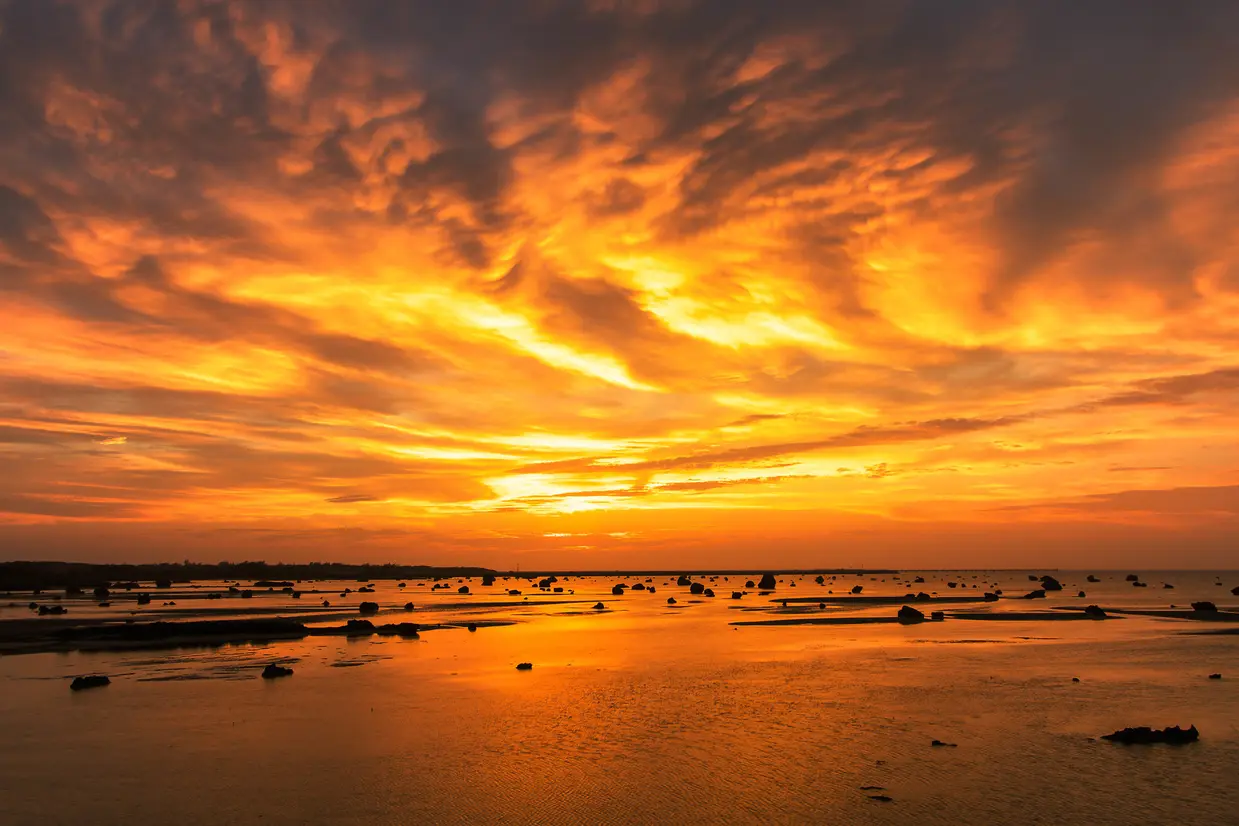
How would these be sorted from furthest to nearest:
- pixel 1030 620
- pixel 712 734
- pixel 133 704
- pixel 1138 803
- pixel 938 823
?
pixel 1030 620 < pixel 133 704 < pixel 712 734 < pixel 1138 803 < pixel 938 823

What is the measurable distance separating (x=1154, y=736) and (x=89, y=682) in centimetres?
4351

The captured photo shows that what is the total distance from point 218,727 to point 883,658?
35771 millimetres

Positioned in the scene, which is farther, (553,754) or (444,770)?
(553,754)

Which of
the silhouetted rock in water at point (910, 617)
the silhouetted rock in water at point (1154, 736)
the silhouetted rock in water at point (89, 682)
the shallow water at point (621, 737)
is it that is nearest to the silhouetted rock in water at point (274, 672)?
the shallow water at point (621, 737)

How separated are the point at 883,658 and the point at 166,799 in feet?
127

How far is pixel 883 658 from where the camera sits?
157ft

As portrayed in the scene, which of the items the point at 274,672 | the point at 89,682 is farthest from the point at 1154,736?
the point at 89,682

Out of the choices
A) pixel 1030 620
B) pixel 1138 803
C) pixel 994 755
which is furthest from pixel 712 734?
pixel 1030 620

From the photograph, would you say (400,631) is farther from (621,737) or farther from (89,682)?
(621,737)

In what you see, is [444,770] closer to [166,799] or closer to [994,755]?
[166,799]

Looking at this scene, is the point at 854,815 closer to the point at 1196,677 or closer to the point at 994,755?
the point at 994,755

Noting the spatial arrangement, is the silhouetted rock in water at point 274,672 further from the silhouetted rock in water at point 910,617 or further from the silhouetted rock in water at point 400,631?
the silhouetted rock in water at point 910,617

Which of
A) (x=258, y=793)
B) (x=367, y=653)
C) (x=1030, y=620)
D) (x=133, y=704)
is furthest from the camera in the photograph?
(x=1030, y=620)

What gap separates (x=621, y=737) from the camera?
27953 mm
